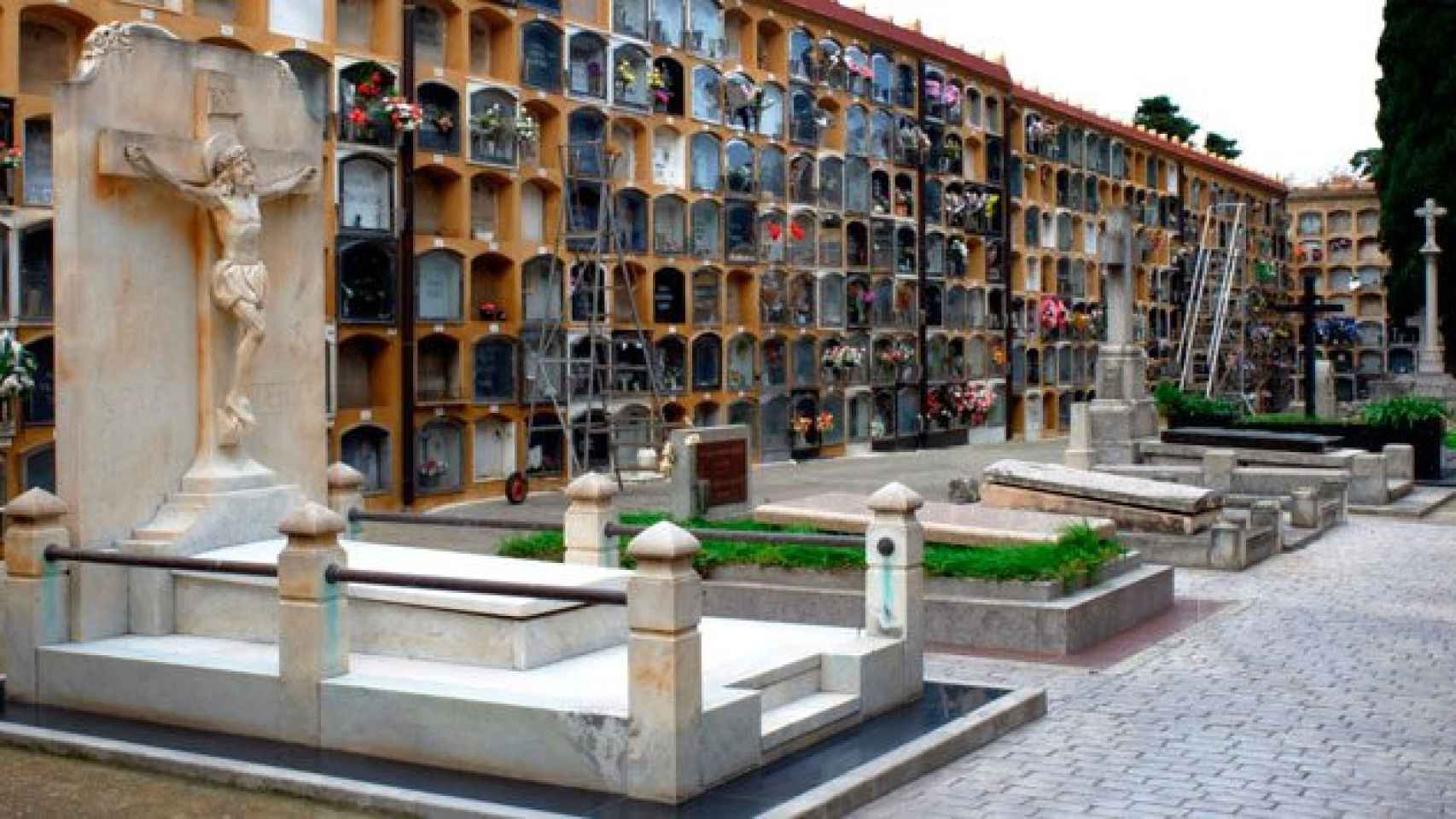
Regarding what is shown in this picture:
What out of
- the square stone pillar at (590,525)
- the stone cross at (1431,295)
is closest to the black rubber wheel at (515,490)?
the square stone pillar at (590,525)

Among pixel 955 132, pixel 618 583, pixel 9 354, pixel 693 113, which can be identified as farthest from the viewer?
pixel 955 132

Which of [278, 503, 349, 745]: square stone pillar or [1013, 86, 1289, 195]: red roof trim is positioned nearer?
[278, 503, 349, 745]: square stone pillar

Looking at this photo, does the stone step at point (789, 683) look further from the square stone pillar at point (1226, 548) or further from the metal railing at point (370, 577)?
the square stone pillar at point (1226, 548)

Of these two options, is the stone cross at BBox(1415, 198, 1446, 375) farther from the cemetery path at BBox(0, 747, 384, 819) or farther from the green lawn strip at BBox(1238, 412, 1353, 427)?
the cemetery path at BBox(0, 747, 384, 819)

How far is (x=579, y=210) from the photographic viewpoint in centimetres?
2062

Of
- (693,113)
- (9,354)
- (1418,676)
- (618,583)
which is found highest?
(693,113)

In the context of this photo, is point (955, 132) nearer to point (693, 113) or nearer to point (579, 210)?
point (693, 113)

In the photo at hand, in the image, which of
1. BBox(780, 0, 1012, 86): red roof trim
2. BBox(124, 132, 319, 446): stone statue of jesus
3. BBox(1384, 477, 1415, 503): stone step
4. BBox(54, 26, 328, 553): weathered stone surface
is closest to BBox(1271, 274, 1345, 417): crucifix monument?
BBox(1384, 477, 1415, 503): stone step

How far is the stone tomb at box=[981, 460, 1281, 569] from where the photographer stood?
42.5 feet

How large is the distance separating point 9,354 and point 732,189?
43.3ft

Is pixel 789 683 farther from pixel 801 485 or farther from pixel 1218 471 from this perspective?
pixel 801 485

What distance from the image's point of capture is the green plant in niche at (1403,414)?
20797 millimetres

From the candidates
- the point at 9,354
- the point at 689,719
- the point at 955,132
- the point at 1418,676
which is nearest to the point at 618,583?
the point at 689,719

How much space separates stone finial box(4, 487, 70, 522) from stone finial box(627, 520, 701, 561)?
3.28 meters
